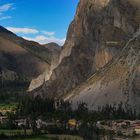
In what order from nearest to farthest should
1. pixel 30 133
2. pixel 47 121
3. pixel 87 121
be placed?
pixel 30 133, pixel 87 121, pixel 47 121

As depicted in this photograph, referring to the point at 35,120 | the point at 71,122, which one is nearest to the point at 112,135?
the point at 71,122

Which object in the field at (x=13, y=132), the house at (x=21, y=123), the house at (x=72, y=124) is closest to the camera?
the field at (x=13, y=132)

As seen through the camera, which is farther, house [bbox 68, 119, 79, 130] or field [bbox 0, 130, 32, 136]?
house [bbox 68, 119, 79, 130]

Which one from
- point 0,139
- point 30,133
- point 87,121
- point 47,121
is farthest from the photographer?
point 47,121

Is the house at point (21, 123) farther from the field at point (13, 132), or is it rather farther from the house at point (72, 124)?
the house at point (72, 124)

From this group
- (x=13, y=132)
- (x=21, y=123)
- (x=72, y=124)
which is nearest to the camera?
(x=13, y=132)

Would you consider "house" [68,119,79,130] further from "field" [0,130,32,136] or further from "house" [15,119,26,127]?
"house" [15,119,26,127]

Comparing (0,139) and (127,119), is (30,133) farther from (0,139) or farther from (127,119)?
(127,119)

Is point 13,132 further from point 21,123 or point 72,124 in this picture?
point 72,124

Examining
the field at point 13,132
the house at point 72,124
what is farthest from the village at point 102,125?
the field at point 13,132

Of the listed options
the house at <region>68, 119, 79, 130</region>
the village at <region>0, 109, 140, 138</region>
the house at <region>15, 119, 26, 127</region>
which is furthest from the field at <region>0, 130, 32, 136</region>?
the house at <region>68, 119, 79, 130</region>

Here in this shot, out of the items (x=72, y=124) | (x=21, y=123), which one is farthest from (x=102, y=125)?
(x=21, y=123)
